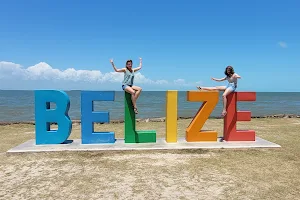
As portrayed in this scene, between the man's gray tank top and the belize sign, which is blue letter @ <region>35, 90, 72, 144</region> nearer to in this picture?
the belize sign

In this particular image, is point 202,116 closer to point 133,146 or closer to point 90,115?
point 133,146

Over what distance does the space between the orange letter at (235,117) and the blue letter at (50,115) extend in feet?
17.1

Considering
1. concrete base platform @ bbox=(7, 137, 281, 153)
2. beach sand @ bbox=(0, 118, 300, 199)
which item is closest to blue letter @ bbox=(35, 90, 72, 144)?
concrete base platform @ bbox=(7, 137, 281, 153)

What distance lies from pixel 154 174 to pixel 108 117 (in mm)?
3214

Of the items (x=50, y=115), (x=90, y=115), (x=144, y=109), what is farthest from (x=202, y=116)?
(x=144, y=109)

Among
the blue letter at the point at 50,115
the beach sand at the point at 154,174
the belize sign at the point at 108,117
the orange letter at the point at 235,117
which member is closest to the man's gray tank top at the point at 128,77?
the belize sign at the point at 108,117

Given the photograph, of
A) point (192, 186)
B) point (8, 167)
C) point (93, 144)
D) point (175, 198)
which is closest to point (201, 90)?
point (93, 144)

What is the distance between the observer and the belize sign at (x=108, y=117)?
8508 millimetres

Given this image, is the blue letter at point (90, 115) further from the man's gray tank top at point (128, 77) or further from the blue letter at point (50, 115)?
the man's gray tank top at point (128, 77)

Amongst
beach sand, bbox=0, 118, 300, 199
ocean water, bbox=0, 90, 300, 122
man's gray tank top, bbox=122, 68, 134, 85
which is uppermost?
man's gray tank top, bbox=122, 68, 134, 85

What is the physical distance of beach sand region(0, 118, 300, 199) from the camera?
4875 millimetres

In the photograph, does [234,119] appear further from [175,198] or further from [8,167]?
[8,167]

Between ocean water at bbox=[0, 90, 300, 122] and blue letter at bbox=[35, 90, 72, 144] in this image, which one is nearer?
blue letter at bbox=[35, 90, 72, 144]

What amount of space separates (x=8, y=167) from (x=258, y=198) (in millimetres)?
5527
